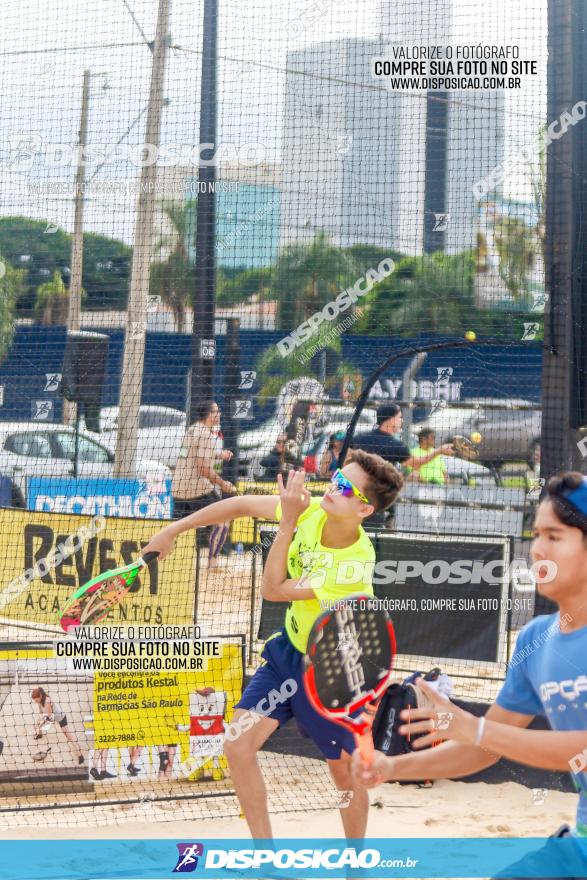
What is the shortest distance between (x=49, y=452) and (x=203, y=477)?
188 inches

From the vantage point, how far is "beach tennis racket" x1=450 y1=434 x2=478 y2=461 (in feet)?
38.3

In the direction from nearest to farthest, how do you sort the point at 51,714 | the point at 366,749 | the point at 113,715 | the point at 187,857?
the point at 366,749 → the point at 187,857 → the point at 51,714 → the point at 113,715

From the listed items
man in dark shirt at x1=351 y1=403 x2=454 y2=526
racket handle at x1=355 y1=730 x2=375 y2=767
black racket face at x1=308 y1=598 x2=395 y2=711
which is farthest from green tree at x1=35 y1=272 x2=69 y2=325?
racket handle at x1=355 y1=730 x2=375 y2=767

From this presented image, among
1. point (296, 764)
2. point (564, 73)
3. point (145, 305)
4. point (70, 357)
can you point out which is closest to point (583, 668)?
point (296, 764)

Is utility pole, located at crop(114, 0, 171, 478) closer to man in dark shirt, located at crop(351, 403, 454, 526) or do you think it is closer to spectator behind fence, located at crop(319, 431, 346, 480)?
spectator behind fence, located at crop(319, 431, 346, 480)

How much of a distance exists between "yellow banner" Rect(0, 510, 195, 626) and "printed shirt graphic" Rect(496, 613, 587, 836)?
14.5ft

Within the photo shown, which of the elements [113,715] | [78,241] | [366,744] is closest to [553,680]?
[366,744]

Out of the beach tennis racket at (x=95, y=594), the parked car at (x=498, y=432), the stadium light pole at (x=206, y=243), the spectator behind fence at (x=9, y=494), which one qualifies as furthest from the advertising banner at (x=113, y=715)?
the parked car at (x=498, y=432)

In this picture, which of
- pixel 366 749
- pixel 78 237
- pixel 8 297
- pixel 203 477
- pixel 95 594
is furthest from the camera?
pixel 8 297

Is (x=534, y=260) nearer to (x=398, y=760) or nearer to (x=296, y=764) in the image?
(x=296, y=764)

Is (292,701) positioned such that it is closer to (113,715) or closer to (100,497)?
(113,715)

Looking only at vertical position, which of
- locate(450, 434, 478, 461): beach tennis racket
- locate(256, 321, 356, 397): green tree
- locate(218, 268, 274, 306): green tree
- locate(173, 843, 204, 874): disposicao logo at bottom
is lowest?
A: locate(173, 843, 204, 874): disposicao logo at bottom

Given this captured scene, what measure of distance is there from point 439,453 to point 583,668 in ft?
23.3

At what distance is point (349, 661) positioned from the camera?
360cm
